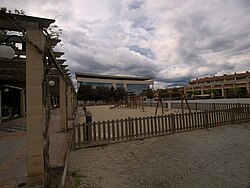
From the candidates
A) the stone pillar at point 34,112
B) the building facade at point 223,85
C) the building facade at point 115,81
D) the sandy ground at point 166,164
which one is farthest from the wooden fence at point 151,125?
the building facade at point 115,81

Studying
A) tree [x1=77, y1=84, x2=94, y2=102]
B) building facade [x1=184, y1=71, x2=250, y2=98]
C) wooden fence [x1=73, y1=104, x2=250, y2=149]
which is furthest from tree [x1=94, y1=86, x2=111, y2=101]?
wooden fence [x1=73, y1=104, x2=250, y2=149]

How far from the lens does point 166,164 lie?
14.1 ft

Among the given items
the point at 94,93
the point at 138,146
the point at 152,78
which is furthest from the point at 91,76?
the point at 138,146

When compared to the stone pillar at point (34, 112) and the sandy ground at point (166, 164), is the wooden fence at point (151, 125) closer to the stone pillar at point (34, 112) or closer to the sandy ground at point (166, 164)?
the sandy ground at point (166, 164)

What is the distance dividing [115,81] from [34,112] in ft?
280

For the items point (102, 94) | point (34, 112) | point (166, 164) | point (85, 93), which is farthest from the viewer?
point (102, 94)

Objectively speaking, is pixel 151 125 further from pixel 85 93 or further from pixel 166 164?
pixel 85 93

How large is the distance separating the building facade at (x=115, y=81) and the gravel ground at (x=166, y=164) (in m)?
67.6

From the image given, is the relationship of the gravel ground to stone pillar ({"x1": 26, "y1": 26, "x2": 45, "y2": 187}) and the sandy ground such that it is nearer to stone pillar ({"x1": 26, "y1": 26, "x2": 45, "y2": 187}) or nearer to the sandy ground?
the sandy ground

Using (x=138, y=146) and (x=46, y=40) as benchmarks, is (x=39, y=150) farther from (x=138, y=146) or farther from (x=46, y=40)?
(x=138, y=146)

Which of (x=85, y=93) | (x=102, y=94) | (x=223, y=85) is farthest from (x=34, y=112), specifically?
(x=223, y=85)

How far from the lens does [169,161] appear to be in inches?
177

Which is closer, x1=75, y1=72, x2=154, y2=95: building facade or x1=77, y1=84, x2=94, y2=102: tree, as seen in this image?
x1=77, y1=84, x2=94, y2=102: tree

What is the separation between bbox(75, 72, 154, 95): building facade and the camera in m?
79.5
